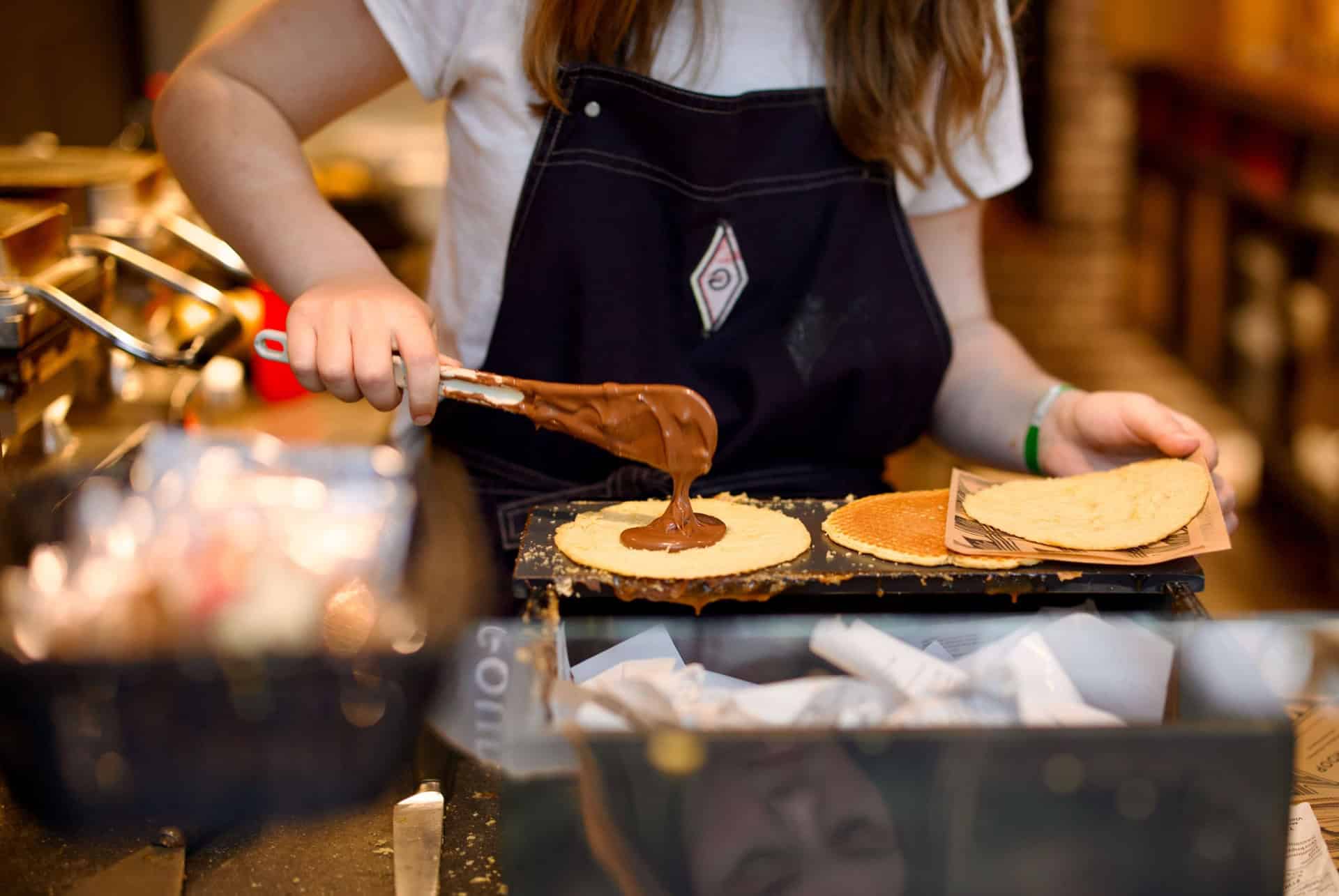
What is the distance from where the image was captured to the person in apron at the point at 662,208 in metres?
1.10

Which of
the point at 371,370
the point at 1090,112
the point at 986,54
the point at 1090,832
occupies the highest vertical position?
the point at 986,54

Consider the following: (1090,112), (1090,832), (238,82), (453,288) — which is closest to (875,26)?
(453,288)

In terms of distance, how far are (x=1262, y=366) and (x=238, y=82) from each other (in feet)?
12.1

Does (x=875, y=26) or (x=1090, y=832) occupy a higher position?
(x=875, y=26)

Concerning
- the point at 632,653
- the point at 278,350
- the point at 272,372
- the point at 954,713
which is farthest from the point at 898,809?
the point at 272,372

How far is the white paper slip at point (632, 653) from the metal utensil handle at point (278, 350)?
10.5 inches

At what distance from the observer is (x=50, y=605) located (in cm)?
102

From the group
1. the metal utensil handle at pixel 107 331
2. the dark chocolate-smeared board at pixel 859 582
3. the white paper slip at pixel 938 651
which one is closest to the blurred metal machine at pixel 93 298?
the metal utensil handle at pixel 107 331

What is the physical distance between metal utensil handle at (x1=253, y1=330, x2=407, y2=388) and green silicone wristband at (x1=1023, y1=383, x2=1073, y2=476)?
1.94 ft

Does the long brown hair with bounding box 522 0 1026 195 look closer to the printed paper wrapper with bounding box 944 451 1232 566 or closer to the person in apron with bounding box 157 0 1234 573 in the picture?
the person in apron with bounding box 157 0 1234 573

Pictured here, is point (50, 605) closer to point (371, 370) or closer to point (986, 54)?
point (371, 370)

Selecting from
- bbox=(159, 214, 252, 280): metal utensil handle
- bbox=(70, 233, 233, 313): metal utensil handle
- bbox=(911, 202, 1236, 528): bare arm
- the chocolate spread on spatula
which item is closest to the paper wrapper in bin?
the chocolate spread on spatula

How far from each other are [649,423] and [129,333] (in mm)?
774

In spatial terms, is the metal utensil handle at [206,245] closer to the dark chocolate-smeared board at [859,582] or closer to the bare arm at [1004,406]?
the bare arm at [1004,406]
